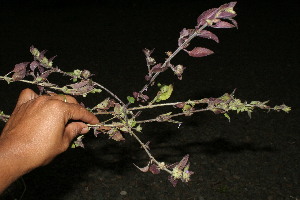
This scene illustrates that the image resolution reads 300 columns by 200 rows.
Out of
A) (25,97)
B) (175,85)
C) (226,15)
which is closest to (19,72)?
(25,97)

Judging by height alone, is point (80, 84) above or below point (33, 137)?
above

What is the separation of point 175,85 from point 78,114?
431cm

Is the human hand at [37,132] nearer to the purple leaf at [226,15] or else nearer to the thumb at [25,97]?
the thumb at [25,97]

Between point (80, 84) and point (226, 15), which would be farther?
point (80, 84)

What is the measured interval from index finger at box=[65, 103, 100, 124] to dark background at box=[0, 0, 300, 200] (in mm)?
2243

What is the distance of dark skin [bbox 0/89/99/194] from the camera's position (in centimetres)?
140

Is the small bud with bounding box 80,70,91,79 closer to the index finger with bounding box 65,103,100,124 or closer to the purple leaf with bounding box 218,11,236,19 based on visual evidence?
the index finger with bounding box 65,103,100,124

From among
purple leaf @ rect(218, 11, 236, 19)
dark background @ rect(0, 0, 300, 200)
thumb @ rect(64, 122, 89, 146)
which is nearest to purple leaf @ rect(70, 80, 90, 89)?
thumb @ rect(64, 122, 89, 146)

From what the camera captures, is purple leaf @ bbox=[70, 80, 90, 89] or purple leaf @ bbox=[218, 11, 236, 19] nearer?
purple leaf @ bbox=[218, 11, 236, 19]

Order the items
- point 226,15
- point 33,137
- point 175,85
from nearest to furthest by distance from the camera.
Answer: point 226,15
point 33,137
point 175,85

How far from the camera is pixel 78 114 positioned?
157 cm

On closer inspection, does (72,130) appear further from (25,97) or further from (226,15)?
(226,15)

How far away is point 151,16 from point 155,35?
65.2 inches

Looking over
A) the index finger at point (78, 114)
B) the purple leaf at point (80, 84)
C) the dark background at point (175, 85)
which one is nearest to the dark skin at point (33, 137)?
the index finger at point (78, 114)
